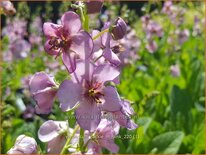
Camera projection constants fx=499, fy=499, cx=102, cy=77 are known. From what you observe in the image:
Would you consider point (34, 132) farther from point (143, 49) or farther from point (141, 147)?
point (143, 49)

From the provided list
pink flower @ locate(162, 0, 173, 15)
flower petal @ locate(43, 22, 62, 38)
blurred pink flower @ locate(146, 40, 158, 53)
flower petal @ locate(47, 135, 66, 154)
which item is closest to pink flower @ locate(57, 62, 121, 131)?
flower petal @ locate(43, 22, 62, 38)

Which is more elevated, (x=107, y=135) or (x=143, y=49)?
(x=107, y=135)

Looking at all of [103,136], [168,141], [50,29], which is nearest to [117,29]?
[50,29]

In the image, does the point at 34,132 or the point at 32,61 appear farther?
the point at 32,61

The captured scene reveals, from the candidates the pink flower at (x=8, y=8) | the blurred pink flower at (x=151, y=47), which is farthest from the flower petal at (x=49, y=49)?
the blurred pink flower at (x=151, y=47)

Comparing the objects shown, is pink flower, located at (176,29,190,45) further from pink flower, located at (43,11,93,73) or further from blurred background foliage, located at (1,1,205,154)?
pink flower, located at (43,11,93,73)

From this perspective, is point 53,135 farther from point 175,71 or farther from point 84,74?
point 175,71

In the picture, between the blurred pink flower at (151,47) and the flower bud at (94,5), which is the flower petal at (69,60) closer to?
the flower bud at (94,5)

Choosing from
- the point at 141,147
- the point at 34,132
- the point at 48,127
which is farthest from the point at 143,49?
the point at 48,127
